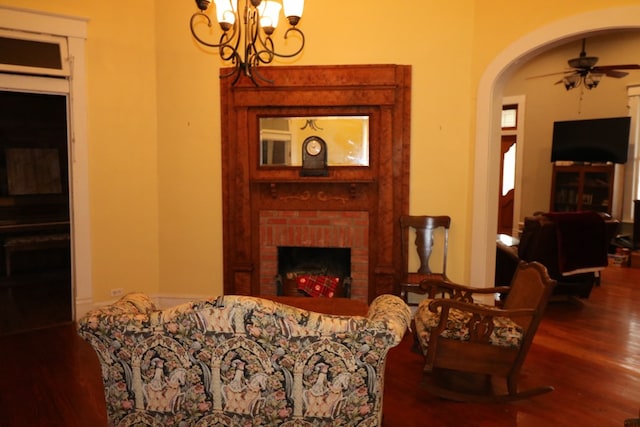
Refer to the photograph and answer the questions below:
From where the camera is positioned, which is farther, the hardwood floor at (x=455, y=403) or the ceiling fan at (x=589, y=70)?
the ceiling fan at (x=589, y=70)

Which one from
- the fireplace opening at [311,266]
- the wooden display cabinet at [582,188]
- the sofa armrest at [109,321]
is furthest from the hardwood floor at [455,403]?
the wooden display cabinet at [582,188]

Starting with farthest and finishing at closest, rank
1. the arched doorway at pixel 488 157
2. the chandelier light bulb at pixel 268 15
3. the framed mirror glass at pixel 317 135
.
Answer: the framed mirror glass at pixel 317 135 → the arched doorway at pixel 488 157 → the chandelier light bulb at pixel 268 15

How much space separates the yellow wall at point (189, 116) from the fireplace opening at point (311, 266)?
64 centimetres

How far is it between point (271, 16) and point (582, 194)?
6643 millimetres

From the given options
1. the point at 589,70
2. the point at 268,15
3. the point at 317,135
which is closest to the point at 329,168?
the point at 317,135

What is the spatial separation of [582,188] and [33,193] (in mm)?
8135

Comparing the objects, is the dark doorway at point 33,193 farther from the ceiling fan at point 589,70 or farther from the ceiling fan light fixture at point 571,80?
the ceiling fan light fixture at point 571,80

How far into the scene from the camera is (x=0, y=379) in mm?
3141

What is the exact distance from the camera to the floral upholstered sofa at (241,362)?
1815 millimetres

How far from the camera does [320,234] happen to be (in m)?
4.41

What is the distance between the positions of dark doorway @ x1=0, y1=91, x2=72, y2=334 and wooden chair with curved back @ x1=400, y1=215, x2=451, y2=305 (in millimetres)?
3950

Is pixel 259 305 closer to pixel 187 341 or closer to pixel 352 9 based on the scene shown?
pixel 187 341

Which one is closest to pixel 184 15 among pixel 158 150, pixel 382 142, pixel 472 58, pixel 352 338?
pixel 158 150

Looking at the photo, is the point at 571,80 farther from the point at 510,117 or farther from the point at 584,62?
the point at 510,117
